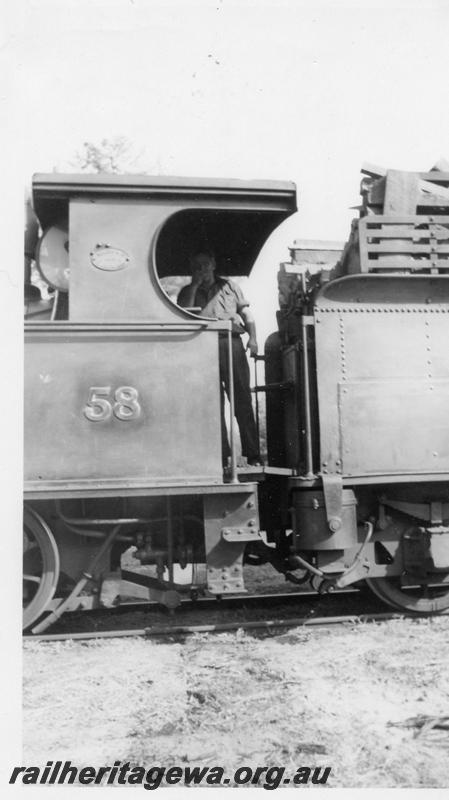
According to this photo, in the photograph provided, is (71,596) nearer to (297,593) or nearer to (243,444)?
(243,444)

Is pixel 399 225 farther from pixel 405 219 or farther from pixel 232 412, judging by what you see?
pixel 232 412

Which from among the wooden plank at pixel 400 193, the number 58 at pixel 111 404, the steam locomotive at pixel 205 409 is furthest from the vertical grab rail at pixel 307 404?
the number 58 at pixel 111 404

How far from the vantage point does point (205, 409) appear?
4.70 meters

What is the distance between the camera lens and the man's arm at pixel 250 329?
212 inches

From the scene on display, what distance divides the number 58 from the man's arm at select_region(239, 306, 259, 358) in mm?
1161

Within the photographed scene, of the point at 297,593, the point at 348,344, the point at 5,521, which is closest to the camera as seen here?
the point at 5,521

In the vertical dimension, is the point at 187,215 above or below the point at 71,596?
above

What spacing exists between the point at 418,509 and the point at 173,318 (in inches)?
91.5

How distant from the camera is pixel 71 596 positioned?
489 cm

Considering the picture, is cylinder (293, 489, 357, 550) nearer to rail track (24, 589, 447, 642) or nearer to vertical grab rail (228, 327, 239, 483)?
vertical grab rail (228, 327, 239, 483)

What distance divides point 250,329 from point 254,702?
275cm

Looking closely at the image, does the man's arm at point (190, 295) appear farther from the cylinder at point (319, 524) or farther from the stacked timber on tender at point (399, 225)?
the cylinder at point (319, 524)

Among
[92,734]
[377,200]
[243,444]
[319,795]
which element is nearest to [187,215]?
[377,200]

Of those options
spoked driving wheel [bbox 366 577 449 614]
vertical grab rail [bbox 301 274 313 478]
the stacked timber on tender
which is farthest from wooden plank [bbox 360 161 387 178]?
spoked driving wheel [bbox 366 577 449 614]
